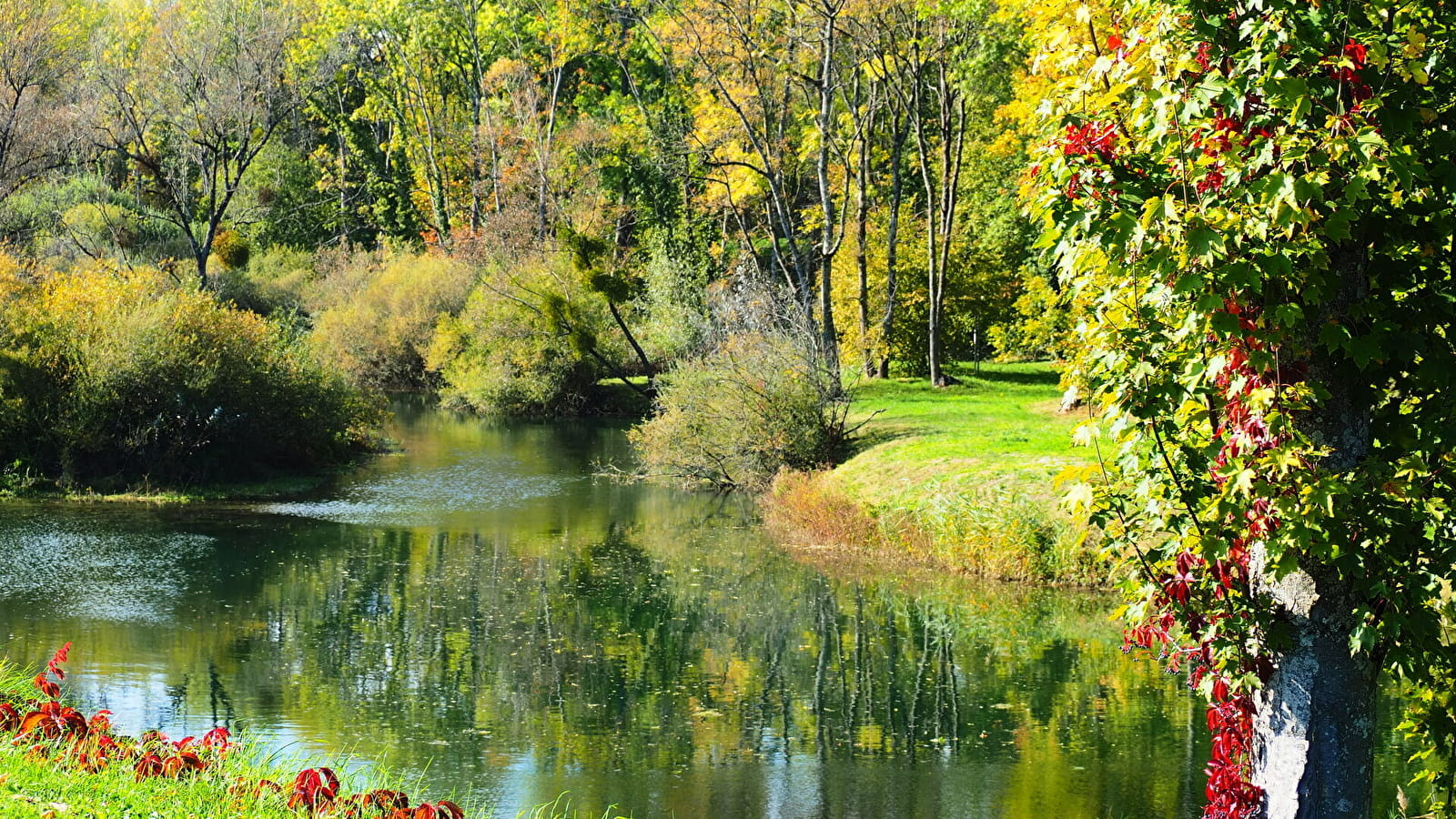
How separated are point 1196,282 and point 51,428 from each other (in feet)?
70.3

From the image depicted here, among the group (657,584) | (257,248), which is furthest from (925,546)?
(257,248)

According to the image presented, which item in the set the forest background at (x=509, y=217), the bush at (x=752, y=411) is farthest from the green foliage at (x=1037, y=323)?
the bush at (x=752, y=411)

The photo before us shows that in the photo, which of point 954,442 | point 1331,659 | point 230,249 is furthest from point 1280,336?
point 230,249

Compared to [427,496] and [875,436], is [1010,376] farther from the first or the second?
[427,496]

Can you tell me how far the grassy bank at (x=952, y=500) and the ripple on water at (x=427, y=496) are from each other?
16.7ft

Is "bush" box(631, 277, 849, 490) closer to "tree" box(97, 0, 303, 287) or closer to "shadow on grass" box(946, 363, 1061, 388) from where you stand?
"shadow on grass" box(946, 363, 1061, 388)

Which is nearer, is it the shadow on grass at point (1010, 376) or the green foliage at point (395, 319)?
the shadow on grass at point (1010, 376)

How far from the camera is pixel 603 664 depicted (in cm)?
1281

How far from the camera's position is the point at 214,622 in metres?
14.2

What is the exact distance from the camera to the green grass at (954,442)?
18.1 metres

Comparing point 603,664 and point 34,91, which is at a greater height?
point 34,91

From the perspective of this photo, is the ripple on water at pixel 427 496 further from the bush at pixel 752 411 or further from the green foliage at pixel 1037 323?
the green foliage at pixel 1037 323

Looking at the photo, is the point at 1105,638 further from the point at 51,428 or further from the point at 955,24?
the point at 955,24

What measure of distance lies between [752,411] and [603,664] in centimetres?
1053
